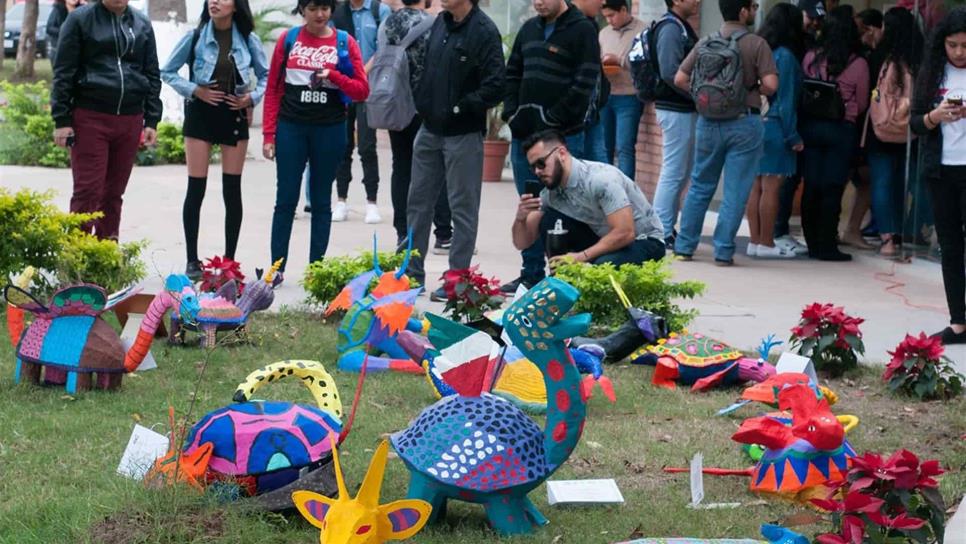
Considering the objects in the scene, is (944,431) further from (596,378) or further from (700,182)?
(700,182)

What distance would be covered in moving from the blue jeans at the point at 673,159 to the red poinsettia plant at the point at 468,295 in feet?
12.0

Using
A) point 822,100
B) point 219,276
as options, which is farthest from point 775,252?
point 219,276

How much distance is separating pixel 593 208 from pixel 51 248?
10.5 ft

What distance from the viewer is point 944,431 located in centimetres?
644

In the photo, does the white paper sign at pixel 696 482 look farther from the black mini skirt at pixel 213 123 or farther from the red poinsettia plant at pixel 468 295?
the black mini skirt at pixel 213 123

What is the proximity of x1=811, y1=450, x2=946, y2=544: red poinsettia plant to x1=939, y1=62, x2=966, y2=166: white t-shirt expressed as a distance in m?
4.29

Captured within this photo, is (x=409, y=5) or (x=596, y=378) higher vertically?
(x=409, y=5)

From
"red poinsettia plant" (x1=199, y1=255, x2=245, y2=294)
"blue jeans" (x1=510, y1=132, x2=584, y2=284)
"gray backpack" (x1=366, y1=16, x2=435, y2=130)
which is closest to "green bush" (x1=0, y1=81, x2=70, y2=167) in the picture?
"gray backpack" (x1=366, y1=16, x2=435, y2=130)

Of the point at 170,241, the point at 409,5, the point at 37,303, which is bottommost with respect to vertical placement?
the point at 170,241

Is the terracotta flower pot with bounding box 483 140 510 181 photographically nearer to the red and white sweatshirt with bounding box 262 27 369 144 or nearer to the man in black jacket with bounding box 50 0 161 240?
the red and white sweatshirt with bounding box 262 27 369 144

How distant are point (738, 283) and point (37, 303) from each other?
5.61 m

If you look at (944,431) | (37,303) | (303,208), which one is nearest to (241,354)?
(37,303)

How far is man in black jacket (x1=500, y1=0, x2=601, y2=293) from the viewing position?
9602 millimetres

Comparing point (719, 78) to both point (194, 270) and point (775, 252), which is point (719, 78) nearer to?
point (775, 252)
